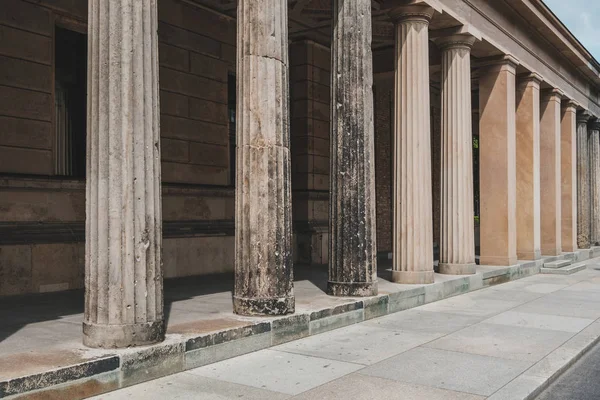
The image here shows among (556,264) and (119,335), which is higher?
(119,335)

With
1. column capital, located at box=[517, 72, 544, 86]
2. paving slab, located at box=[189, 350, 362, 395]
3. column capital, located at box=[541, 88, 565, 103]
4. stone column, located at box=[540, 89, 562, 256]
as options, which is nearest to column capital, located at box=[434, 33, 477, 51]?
column capital, located at box=[517, 72, 544, 86]

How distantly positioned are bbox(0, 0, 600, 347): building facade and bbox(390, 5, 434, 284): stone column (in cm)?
3

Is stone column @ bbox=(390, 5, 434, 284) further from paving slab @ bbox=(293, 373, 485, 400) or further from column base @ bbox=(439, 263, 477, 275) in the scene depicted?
paving slab @ bbox=(293, 373, 485, 400)

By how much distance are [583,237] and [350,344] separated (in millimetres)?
20053

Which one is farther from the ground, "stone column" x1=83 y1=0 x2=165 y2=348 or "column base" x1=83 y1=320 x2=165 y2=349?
"stone column" x1=83 y1=0 x2=165 y2=348

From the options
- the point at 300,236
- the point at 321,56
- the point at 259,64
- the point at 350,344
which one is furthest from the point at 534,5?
the point at 350,344

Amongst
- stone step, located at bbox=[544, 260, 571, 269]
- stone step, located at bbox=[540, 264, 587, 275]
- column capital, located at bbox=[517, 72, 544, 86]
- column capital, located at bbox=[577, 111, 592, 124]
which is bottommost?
stone step, located at bbox=[540, 264, 587, 275]

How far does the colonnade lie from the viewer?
20.1 feet

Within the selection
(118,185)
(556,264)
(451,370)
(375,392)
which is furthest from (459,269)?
(118,185)

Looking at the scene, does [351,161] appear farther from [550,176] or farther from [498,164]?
[550,176]

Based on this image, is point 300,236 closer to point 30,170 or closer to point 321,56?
point 321,56

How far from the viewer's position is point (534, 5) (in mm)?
16578

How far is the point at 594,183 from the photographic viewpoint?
2667 centimetres

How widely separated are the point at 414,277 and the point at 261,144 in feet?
17.0
